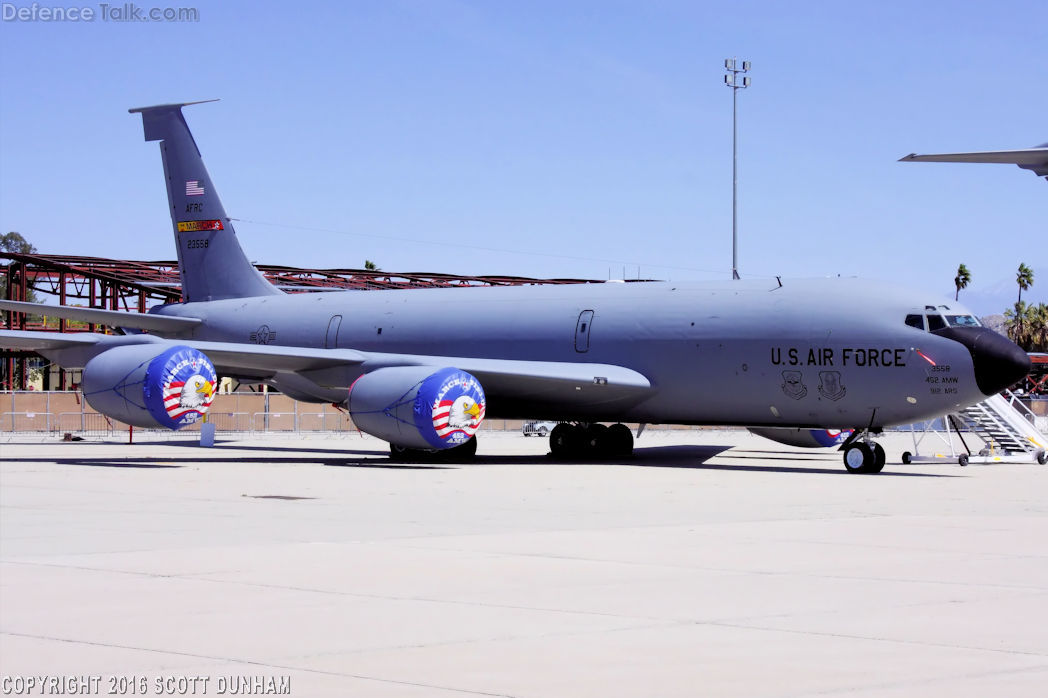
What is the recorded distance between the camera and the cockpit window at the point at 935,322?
2316 cm

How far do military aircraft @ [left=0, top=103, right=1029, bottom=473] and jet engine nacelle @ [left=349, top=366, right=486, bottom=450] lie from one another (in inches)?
1.3

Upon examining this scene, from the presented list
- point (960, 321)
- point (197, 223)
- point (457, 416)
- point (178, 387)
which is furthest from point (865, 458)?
point (197, 223)

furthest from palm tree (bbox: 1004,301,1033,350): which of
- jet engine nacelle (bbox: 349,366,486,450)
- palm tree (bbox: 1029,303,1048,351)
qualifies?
jet engine nacelle (bbox: 349,366,486,450)

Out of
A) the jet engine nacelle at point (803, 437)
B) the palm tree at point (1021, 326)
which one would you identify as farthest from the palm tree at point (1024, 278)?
the jet engine nacelle at point (803, 437)

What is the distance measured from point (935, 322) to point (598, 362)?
7.10 metres

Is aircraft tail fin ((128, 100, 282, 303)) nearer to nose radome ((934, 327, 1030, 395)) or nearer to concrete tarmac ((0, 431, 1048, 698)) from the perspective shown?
concrete tarmac ((0, 431, 1048, 698))

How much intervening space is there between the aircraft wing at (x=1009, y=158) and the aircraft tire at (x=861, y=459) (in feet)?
27.8

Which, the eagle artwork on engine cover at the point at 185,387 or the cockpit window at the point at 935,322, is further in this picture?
the eagle artwork on engine cover at the point at 185,387

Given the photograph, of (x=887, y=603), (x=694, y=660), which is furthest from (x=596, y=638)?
(x=887, y=603)

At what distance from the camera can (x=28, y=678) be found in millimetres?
6148

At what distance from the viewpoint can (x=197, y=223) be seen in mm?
34469

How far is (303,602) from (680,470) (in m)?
16.5

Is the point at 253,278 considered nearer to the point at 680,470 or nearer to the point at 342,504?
the point at 680,470

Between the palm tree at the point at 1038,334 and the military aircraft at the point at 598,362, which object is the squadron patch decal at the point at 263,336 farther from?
the palm tree at the point at 1038,334
